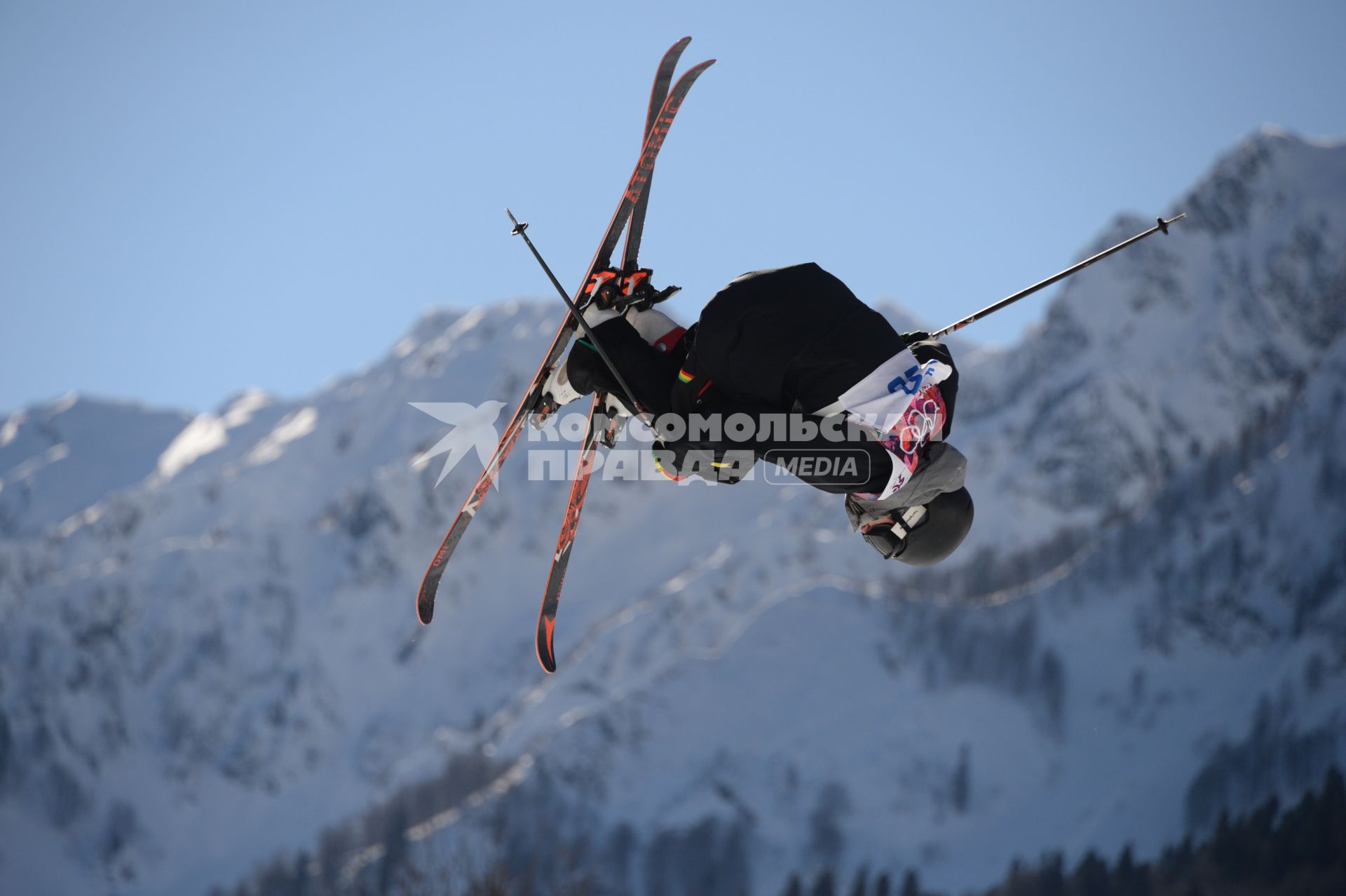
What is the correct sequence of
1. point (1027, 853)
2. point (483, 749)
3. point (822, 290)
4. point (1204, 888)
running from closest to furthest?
point (822, 290)
point (1204, 888)
point (1027, 853)
point (483, 749)

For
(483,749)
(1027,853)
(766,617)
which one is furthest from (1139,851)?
(483,749)

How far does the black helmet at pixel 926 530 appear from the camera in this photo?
5.84m

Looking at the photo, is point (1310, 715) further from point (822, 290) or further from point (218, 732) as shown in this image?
point (218, 732)

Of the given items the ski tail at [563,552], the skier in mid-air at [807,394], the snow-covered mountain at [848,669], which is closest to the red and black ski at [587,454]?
the ski tail at [563,552]

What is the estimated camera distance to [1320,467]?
415ft

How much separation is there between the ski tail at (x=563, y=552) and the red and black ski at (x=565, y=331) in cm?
29

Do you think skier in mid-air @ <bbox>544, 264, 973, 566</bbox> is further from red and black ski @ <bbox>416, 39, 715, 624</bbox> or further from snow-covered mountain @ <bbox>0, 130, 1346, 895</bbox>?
snow-covered mountain @ <bbox>0, 130, 1346, 895</bbox>

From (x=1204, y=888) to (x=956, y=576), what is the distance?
74.1 m

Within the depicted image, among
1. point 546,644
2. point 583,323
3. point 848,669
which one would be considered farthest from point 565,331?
point 848,669

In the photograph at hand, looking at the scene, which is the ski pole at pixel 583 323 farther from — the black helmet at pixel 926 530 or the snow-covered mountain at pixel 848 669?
the snow-covered mountain at pixel 848 669

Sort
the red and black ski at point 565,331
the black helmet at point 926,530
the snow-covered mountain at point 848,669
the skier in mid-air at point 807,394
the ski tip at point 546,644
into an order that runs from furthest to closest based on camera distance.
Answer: the snow-covered mountain at point 848,669, the ski tip at point 546,644, the red and black ski at point 565,331, the black helmet at point 926,530, the skier in mid-air at point 807,394

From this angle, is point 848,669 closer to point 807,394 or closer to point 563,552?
point 563,552

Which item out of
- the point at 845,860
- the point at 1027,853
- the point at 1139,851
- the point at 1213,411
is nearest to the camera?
the point at 1139,851

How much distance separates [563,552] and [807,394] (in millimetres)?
1900
